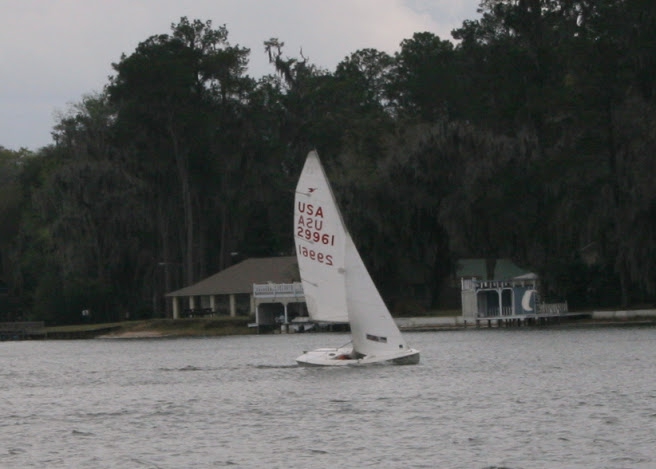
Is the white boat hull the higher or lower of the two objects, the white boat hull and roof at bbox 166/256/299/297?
the lower

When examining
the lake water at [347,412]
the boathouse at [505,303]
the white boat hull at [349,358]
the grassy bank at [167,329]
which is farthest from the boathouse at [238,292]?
the white boat hull at [349,358]

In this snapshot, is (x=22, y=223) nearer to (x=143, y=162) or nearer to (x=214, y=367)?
(x=143, y=162)

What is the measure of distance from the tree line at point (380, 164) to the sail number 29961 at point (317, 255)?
3579 centimetres

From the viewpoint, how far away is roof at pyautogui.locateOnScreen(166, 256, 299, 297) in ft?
333

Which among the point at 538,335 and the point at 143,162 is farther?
the point at 143,162

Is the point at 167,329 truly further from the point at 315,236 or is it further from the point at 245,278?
the point at 315,236

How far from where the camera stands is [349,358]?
46188mm

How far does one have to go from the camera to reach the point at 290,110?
11912cm

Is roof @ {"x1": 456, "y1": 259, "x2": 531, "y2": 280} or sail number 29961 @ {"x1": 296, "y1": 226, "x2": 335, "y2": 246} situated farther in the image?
roof @ {"x1": 456, "y1": 259, "x2": 531, "y2": 280}

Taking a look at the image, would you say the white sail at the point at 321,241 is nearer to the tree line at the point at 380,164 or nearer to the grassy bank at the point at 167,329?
the tree line at the point at 380,164

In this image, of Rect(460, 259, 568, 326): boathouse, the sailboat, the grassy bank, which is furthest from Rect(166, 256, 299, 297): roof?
the sailboat

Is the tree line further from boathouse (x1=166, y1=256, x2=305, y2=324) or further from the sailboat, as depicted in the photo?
the sailboat

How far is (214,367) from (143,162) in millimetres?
51929

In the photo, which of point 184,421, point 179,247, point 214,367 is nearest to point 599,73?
point 214,367
